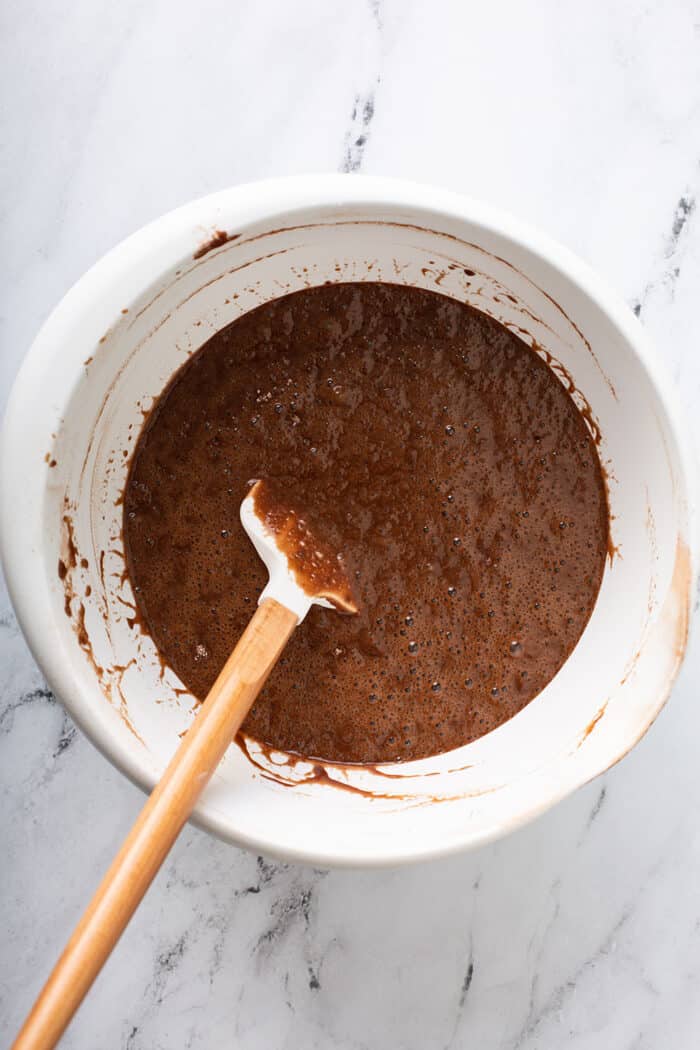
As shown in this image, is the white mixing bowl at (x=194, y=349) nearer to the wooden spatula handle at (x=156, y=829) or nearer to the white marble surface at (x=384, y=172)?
the wooden spatula handle at (x=156, y=829)

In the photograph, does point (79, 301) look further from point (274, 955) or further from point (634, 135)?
point (274, 955)

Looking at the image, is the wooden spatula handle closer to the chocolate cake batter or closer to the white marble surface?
the chocolate cake batter

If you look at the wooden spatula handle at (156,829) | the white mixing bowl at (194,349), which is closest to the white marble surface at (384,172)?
the white mixing bowl at (194,349)

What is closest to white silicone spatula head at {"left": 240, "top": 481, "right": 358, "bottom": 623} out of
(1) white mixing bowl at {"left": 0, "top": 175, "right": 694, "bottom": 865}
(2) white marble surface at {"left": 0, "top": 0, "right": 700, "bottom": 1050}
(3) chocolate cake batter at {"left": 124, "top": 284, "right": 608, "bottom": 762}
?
(3) chocolate cake batter at {"left": 124, "top": 284, "right": 608, "bottom": 762}

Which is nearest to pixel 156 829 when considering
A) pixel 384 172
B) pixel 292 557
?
pixel 292 557

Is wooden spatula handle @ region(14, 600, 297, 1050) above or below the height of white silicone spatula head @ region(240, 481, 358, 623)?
below
